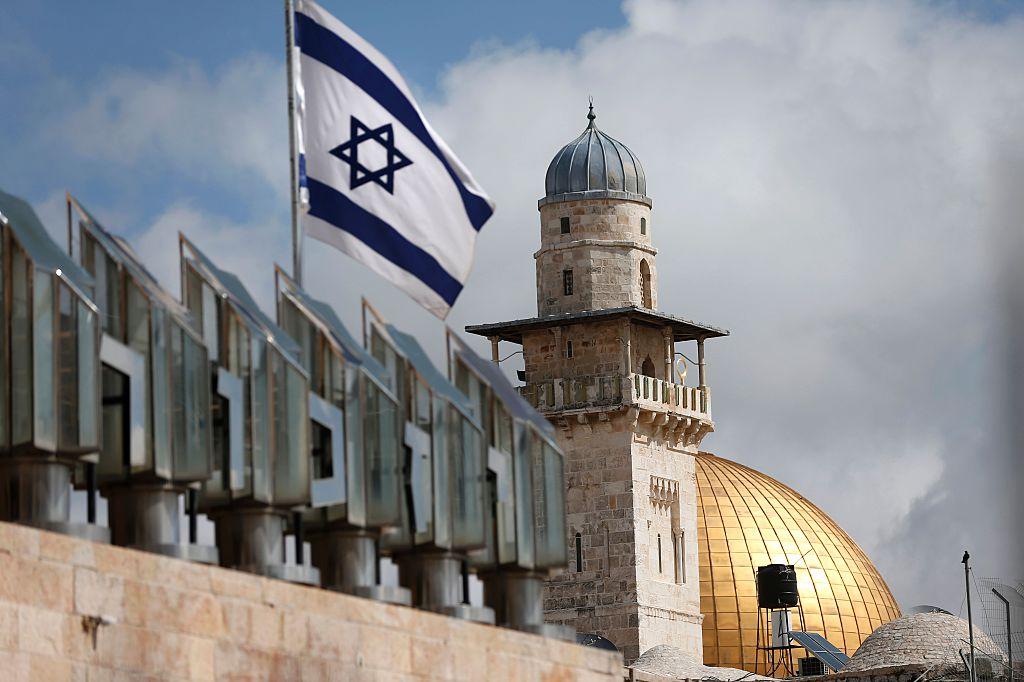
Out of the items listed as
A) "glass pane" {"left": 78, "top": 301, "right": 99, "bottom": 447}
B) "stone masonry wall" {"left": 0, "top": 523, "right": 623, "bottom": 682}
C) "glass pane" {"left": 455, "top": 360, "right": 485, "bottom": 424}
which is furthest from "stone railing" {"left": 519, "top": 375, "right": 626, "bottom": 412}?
"glass pane" {"left": 78, "top": 301, "right": 99, "bottom": 447}

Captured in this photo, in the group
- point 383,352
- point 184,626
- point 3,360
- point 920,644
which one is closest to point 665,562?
point 920,644

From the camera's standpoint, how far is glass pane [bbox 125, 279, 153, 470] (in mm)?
21812

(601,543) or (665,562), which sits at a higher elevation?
(601,543)

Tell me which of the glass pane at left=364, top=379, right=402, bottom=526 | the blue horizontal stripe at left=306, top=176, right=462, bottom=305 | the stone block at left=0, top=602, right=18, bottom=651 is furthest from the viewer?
the blue horizontal stripe at left=306, top=176, right=462, bottom=305

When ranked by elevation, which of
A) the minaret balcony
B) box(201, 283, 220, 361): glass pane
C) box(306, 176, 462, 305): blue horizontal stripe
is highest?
the minaret balcony

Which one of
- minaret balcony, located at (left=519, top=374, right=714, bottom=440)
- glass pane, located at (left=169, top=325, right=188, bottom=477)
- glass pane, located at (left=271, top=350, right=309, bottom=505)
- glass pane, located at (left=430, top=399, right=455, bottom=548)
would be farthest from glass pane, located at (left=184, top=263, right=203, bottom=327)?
minaret balcony, located at (left=519, top=374, right=714, bottom=440)

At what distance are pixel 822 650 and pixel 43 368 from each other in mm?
54437

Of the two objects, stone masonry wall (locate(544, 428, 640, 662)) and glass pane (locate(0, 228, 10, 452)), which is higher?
stone masonry wall (locate(544, 428, 640, 662))

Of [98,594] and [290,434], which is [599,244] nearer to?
[290,434]

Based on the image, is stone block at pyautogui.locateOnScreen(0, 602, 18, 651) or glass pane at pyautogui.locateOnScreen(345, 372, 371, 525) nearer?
stone block at pyautogui.locateOnScreen(0, 602, 18, 651)

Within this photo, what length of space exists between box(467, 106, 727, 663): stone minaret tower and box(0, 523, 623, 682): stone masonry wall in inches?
1503

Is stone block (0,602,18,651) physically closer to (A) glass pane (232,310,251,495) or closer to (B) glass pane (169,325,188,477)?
(B) glass pane (169,325,188,477)

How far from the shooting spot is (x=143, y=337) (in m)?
22.0

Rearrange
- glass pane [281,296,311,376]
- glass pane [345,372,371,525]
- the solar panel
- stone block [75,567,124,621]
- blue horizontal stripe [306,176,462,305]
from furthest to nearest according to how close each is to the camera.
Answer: the solar panel, blue horizontal stripe [306,176,462,305], glass pane [281,296,311,376], glass pane [345,372,371,525], stone block [75,567,124,621]
